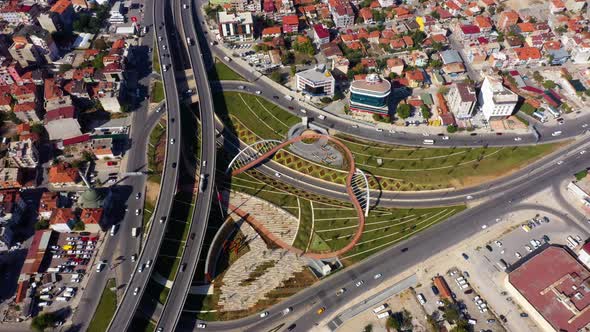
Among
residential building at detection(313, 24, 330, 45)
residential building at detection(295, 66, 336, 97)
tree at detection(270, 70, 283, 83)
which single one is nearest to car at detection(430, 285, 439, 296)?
residential building at detection(295, 66, 336, 97)

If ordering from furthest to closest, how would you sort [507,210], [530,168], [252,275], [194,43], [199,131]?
[194,43], [199,131], [530,168], [507,210], [252,275]

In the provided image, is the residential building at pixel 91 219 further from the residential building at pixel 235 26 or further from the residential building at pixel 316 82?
the residential building at pixel 235 26

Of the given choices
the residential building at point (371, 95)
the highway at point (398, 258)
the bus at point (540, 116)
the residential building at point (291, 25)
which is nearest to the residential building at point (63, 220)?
the highway at point (398, 258)

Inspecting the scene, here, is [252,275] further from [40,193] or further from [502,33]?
[502,33]

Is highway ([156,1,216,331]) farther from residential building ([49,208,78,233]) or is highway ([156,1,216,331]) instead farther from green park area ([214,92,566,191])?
residential building ([49,208,78,233])

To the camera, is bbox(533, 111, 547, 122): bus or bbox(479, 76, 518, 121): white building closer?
bbox(479, 76, 518, 121): white building

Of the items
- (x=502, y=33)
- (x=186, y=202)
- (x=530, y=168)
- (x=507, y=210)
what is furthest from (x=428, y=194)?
(x=502, y=33)

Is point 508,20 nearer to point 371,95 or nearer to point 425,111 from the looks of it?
point 425,111
